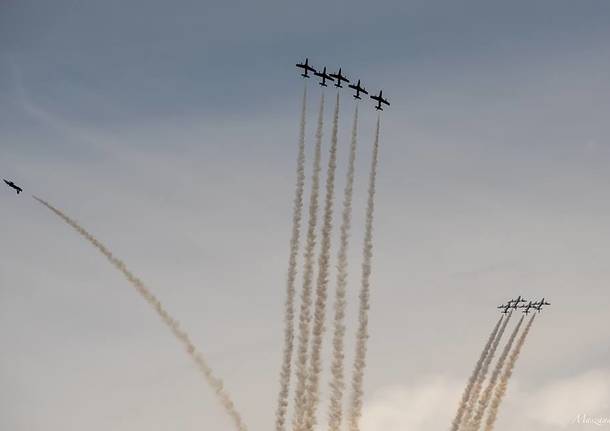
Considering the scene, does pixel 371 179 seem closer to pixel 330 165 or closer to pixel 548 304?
pixel 330 165

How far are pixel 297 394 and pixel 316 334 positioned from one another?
30.8ft

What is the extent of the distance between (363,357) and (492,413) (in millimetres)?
32766

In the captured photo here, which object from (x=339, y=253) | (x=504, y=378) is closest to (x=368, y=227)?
(x=339, y=253)

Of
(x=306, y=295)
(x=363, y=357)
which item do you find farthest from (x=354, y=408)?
(x=306, y=295)

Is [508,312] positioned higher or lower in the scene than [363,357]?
higher

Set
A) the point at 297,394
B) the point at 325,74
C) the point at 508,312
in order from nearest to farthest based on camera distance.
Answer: the point at 297,394, the point at 325,74, the point at 508,312

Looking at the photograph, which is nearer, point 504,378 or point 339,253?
point 339,253

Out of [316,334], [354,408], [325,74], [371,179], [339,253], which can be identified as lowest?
[354,408]

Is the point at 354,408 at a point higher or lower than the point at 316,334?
lower

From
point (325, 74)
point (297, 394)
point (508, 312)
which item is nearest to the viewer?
point (297, 394)

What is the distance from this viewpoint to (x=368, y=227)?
14212cm

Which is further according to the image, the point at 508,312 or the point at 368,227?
the point at 508,312

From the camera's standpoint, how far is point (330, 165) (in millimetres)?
142500

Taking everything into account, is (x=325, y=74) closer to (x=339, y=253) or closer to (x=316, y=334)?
(x=339, y=253)
